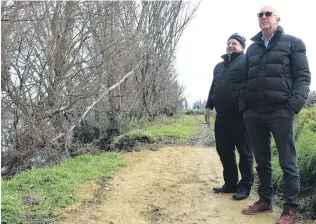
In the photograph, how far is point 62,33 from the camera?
26.1 ft

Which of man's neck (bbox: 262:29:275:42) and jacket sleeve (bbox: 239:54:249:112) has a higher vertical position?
man's neck (bbox: 262:29:275:42)

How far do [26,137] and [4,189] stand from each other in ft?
6.14

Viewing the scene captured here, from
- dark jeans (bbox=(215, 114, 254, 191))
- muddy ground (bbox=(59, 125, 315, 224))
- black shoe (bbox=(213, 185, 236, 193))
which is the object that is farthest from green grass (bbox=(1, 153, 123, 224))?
dark jeans (bbox=(215, 114, 254, 191))

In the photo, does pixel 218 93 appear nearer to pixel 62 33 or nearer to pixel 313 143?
pixel 313 143

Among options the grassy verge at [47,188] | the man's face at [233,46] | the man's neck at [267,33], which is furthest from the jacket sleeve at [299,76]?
the grassy verge at [47,188]

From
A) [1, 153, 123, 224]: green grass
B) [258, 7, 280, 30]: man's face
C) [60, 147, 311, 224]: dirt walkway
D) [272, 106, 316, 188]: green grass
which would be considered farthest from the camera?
[272, 106, 316, 188]: green grass

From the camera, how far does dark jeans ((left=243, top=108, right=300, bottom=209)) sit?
3949 mm

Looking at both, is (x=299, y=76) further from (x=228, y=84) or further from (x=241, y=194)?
(x=241, y=194)

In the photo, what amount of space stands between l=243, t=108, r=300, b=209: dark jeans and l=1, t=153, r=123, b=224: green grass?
250cm

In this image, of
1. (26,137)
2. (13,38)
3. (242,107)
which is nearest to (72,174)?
(26,137)

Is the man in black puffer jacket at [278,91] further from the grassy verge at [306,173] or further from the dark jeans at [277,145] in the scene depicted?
the grassy verge at [306,173]

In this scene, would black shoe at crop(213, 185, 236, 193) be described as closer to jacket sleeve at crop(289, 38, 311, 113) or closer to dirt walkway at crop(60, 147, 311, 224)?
dirt walkway at crop(60, 147, 311, 224)

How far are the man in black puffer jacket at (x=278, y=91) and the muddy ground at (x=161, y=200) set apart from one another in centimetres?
46

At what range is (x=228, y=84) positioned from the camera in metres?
4.91
